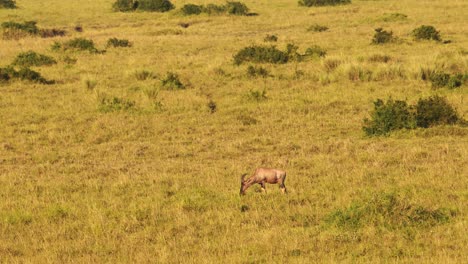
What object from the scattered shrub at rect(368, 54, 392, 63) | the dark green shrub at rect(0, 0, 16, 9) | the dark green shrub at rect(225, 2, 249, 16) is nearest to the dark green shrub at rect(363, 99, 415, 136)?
the scattered shrub at rect(368, 54, 392, 63)

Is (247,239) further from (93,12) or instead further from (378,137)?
(93,12)

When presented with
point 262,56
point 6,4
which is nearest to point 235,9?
point 6,4

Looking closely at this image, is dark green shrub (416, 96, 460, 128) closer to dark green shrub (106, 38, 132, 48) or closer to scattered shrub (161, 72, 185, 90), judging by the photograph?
scattered shrub (161, 72, 185, 90)

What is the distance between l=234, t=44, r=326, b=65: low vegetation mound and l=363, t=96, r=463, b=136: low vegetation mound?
10482 millimetres

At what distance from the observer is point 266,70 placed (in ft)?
82.0

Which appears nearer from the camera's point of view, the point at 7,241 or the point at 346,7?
the point at 7,241

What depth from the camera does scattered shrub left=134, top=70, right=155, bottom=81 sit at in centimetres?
2433

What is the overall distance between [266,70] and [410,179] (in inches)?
530

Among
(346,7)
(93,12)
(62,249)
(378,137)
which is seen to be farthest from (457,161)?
(93,12)

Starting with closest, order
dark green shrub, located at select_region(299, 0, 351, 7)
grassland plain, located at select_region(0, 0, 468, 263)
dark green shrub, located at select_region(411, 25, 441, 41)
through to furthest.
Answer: grassland plain, located at select_region(0, 0, 468, 263), dark green shrub, located at select_region(411, 25, 441, 41), dark green shrub, located at select_region(299, 0, 351, 7)

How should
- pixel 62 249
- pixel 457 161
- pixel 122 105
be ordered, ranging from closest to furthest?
pixel 62 249 → pixel 457 161 → pixel 122 105

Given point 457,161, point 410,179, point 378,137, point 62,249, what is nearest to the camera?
point 62,249

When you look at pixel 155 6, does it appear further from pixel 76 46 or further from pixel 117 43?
pixel 76 46

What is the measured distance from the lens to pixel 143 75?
2438 centimetres
